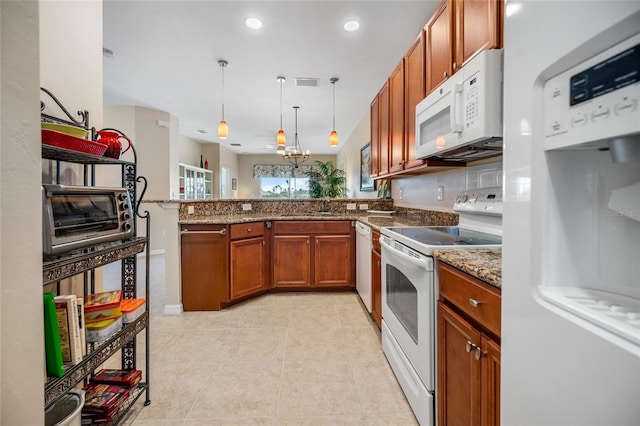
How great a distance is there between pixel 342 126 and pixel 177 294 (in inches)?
185

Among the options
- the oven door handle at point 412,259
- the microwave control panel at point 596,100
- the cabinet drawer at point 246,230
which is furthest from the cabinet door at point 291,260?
the microwave control panel at point 596,100

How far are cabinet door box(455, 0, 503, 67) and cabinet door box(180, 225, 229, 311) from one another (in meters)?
2.32

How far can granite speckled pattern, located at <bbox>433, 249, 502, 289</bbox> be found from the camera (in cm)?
84

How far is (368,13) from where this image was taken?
2.40 m

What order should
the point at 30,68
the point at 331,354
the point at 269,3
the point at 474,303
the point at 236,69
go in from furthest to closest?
the point at 236,69 < the point at 269,3 < the point at 331,354 < the point at 474,303 < the point at 30,68

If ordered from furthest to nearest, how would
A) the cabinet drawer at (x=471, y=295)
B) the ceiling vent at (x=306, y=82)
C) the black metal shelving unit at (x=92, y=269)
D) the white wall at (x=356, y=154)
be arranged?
1. the white wall at (x=356, y=154)
2. the ceiling vent at (x=306, y=82)
3. the black metal shelving unit at (x=92, y=269)
4. the cabinet drawer at (x=471, y=295)

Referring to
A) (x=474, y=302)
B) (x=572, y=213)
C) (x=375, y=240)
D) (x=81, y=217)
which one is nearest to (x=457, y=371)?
(x=474, y=302)

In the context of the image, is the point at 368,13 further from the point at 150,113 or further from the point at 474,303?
the point at 150,113

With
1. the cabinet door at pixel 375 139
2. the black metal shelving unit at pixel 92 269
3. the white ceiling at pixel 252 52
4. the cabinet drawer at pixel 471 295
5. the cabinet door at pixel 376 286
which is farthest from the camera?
the cabinet door at pixel 375 139

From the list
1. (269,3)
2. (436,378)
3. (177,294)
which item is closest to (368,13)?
(269,3)

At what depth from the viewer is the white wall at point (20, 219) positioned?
2.22 ft

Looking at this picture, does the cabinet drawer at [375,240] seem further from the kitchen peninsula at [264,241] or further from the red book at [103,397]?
the red book at [103,397]

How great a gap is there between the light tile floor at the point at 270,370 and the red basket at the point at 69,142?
1.33m

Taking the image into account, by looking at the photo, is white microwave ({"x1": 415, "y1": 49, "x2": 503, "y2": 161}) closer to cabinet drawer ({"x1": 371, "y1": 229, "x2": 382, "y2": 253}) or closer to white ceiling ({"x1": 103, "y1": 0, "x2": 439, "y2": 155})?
cabinet drawer ({"x1": 371, "y1": 229, "x2": 382, "y2": 253})
